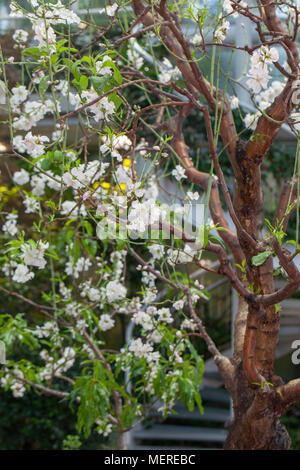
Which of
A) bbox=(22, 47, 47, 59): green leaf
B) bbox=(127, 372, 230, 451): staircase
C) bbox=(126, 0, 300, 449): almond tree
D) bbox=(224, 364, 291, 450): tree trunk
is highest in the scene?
bbox=(22, 47, 47, 59): green leaf

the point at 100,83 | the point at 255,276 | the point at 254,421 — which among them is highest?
the point at 100,83

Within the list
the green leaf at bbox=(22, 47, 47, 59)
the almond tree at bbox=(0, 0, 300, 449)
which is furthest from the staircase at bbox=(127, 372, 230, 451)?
the green leaf at bbox=(22, 47, 47, 59)

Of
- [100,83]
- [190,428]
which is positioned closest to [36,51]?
[100,83]

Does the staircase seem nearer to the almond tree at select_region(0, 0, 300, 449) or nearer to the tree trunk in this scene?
the almond tree at select_region(0, 0, 300, 449)

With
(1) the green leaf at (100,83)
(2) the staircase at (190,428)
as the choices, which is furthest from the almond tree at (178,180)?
(2) the staircase at (190,428)

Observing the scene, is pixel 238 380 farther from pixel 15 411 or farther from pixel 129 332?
pixel 15 411

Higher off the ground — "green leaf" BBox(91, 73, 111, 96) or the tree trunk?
"green leaf" BBox(91, 73, 111, 96)

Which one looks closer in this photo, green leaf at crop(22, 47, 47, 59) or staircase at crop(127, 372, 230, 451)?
green leaf at crop(22, 47, 47, 59)

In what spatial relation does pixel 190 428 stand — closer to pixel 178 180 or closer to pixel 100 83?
pixel 178 180

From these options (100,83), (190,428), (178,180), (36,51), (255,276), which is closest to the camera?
(100,83)

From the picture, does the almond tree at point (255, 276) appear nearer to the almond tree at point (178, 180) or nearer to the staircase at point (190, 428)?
the almond tree at point (178, 180)

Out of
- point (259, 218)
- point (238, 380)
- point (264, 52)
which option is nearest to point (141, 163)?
point (259, 218)

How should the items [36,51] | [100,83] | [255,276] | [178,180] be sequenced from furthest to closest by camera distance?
[178,180] → [255,276] → [36,51] → [100,83]
